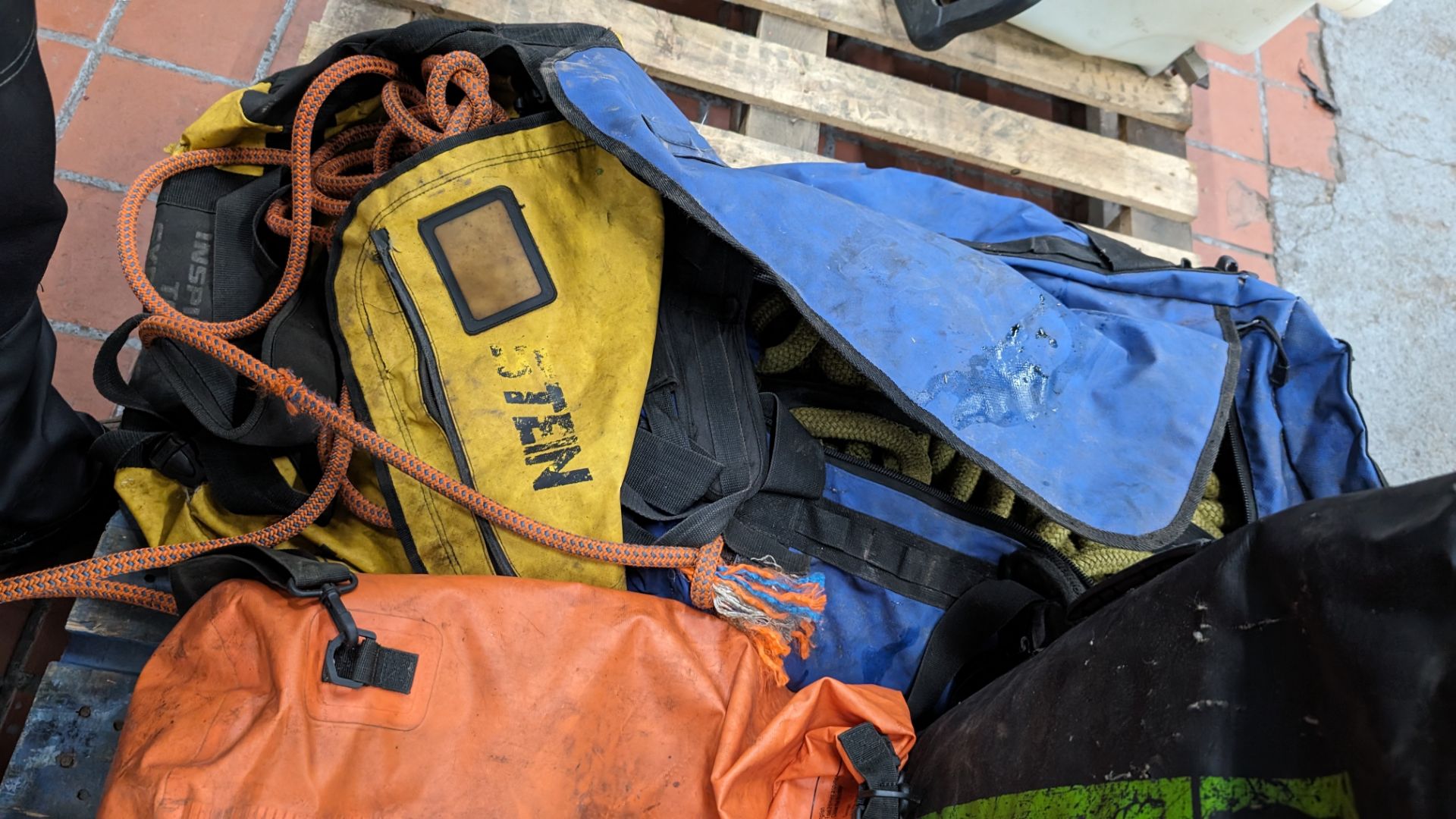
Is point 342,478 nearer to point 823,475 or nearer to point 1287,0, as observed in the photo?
point 823,475

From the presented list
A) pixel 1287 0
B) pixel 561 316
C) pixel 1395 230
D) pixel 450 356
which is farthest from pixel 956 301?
pixel 1395 230

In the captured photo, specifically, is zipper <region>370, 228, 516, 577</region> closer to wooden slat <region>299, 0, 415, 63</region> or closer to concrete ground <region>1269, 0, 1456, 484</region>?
wooden slat <region>299, 0, 415, 63</region>

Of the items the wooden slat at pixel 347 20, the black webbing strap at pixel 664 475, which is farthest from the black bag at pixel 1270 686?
the wooden slat at pixel 347 20

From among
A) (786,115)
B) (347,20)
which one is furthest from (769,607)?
(347,20)

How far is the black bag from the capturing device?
51 cm

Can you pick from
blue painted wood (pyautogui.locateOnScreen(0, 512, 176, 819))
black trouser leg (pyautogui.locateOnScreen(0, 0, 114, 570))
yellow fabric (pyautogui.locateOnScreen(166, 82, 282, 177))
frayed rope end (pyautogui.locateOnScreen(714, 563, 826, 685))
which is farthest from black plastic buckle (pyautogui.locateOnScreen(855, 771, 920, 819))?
yellow fabric (pyautogui.locateOnScreen(166, 82, 282, 177))

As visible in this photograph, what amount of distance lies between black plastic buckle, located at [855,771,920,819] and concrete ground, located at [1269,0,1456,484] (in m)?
1.49

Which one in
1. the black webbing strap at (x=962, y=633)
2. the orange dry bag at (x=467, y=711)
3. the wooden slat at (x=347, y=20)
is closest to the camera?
the orange dry bag at (x=467, y=711)

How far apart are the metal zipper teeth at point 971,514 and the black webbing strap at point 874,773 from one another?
13.9 inches

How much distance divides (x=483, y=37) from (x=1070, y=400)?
2.60ft

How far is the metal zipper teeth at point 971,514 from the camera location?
1142 millimetres

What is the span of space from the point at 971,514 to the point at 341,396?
764 millimetres

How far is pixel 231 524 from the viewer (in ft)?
3.60

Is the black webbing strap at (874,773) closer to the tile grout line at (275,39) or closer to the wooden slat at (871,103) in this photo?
the wooden slat at (871,103)
